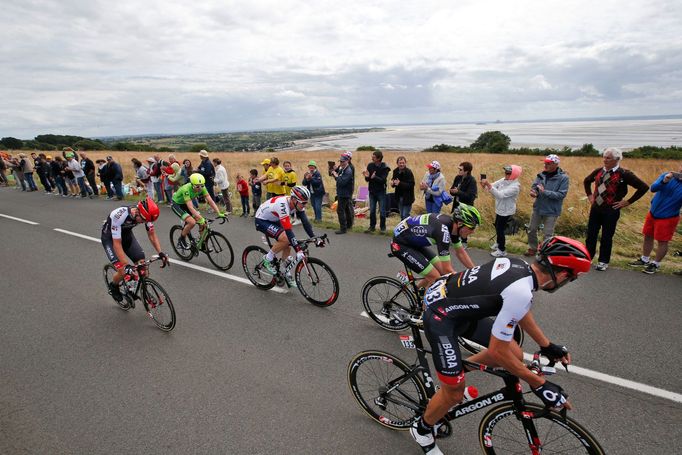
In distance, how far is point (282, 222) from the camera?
5.23m

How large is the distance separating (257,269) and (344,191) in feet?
12.6

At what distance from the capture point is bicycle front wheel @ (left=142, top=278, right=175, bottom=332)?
479 cm

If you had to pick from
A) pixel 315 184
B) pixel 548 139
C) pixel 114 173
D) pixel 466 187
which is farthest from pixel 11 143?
pixel 548 139

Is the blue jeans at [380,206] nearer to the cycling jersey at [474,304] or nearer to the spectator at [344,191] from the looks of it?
the spectator at [344,191]

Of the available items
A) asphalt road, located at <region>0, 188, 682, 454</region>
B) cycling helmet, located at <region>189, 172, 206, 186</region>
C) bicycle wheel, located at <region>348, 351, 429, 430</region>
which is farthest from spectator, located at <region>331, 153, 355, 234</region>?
bicycle wheel, located at <region>348, 351, 429, 430</region>

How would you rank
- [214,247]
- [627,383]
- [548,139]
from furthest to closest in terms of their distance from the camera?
[548,139] < [214,247] < [627,383]

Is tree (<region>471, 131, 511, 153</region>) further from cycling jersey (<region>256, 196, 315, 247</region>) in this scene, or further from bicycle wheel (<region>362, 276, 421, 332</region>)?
bicycle wheel (<region>362, 276, 421, 332</region>)

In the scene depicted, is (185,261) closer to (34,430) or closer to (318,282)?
(318,282)

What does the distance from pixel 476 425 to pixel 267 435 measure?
1.89 m

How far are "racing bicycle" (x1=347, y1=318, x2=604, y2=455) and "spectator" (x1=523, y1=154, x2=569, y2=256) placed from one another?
16.3 ft

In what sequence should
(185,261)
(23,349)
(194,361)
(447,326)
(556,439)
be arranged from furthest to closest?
(185,261) → (23,349) → (194,361) → (447,326) → (556,439)

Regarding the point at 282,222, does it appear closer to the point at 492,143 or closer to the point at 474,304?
the point at 474,304

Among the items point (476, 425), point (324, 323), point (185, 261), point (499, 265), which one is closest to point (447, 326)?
point (499, 265)

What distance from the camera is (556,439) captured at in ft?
8.07
